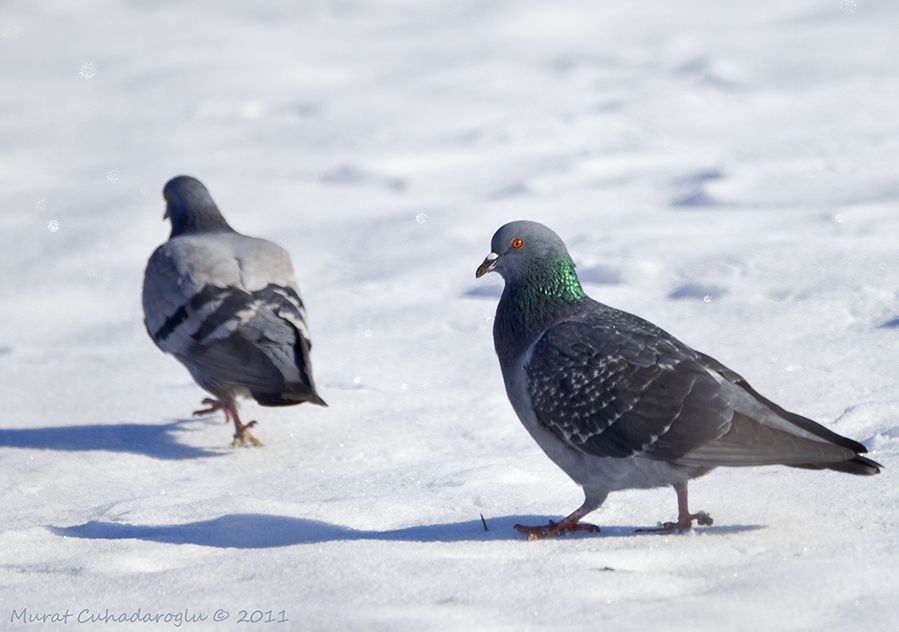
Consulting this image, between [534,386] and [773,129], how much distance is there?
668 cm

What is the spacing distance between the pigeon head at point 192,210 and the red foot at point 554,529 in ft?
11.4

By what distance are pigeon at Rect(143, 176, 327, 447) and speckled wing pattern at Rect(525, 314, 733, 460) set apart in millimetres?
1627

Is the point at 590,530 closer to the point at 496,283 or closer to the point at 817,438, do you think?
the point at 817,438

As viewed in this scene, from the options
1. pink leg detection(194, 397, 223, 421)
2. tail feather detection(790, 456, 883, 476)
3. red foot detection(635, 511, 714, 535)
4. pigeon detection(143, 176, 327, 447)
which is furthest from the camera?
pink leg detection(194, 397, 223, 421)

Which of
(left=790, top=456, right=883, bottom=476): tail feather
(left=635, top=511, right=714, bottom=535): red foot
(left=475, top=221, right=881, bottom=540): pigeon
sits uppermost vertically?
(left=475, top=221, right=881, bottom=540): pigeon

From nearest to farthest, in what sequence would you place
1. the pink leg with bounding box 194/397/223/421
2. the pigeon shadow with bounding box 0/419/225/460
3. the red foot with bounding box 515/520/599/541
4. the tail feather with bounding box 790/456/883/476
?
1. the tail feather with bounding box 790/456/883/476
2. the red foot with bounding box 515/520/599/541
3. the pigeon shadow with bounding box 0/419/225/460
4. the pink leg with bounding box 194/397/223/421

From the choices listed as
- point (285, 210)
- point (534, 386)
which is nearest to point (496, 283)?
point (285, 210)

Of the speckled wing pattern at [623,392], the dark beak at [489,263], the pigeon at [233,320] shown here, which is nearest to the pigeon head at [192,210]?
the pigeon at [233,320]

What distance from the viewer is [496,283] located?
7.64 metres

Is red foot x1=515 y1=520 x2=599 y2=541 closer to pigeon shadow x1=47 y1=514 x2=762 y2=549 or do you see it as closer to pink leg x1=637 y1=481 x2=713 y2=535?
pigeon shadow x1=47 y1=514 x2=762 y2=549

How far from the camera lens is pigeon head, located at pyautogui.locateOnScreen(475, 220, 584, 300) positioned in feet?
14.8

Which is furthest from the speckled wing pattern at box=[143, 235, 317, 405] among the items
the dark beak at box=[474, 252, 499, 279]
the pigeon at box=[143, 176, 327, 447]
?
the dark beak at box=[474, 252, 499, 279]

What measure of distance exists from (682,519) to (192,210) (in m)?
3.95

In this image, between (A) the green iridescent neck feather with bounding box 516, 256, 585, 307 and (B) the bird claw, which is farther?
(B) the bird claw
